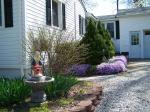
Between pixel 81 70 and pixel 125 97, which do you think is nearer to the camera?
pixel 125 97

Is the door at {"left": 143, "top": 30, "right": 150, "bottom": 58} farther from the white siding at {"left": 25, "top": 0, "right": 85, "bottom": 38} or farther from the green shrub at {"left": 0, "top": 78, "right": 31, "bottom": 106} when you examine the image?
the green shrub at {"left": 0, "top": 78, "right": 31, "bottom": 106}

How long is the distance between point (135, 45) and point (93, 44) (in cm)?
1212

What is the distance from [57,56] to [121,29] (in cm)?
1805

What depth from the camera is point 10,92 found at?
7.27 metres

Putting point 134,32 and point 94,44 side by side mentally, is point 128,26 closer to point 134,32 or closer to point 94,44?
point 134,32

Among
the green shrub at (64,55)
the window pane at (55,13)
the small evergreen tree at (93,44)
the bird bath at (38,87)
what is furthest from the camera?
the small evergreen tree at (93,44)

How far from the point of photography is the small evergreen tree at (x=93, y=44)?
53.2 ft

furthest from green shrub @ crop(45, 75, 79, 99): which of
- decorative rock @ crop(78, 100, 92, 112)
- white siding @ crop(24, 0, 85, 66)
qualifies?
white siding @ crop(24, 0, 85, 66)

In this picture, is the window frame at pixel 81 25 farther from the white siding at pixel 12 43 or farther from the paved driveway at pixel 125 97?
Answer: the paved driveway at pixel 125 97

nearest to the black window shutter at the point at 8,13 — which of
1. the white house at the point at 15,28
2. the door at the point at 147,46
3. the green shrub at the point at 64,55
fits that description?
the white house at the point at 15,28

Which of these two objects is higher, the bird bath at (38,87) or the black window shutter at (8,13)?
the black window shutter at (8,13)

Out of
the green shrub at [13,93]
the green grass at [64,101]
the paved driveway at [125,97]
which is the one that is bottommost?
the paved driveway at [125,97]

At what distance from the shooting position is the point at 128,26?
92.0ft

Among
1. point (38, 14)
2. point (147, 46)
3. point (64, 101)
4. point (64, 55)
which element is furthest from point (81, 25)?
point (64, 101)
